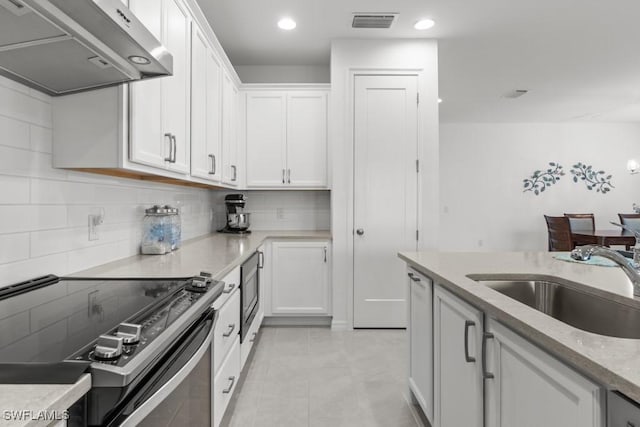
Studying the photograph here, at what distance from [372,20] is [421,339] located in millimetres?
2529

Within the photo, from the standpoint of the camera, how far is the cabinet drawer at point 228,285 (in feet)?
5.49

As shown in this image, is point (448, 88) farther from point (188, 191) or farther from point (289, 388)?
point (289, 388)

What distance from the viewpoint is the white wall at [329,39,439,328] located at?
10.8ft

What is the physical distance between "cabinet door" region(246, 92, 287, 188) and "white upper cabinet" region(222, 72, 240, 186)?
0.19 m

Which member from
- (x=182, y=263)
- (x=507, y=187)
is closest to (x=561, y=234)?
(x=507, y=187)

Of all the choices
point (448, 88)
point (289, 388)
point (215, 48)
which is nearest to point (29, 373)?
point (289, 388)

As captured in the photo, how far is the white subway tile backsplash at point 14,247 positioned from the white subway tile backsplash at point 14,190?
0.12m

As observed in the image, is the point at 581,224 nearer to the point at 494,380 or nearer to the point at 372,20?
the point at 372,20

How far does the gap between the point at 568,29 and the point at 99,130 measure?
3.87 metres

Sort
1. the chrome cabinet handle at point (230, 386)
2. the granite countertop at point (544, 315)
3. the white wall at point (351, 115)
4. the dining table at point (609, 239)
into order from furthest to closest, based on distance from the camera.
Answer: the dining table at point (609, 239) < the white wall at point (351, 115) < the chrome cabinet handle at point (230, 386) < the granite countertop at point (544, 315)

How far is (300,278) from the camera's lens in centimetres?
339

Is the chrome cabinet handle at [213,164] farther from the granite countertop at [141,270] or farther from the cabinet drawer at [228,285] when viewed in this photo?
the cabinet drawer at [228,285]

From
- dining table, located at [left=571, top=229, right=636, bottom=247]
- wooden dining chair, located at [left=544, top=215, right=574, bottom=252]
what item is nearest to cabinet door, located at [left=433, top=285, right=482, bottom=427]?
dining table, located at [left=571, top=229, right=636, bottom=247]

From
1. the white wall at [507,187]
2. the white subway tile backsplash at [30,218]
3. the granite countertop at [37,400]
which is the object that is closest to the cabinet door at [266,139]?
the white subway tile backsplash at [30,218]
